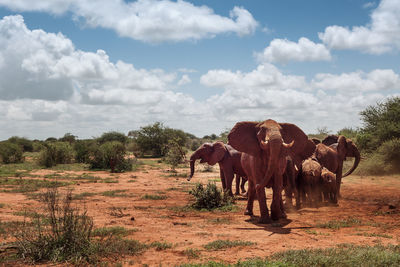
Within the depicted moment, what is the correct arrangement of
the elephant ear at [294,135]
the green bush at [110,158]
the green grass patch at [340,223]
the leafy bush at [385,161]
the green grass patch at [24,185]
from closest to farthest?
1. the green grass patch at [340,223]
2. the elephant ear at [294,135]
3. the green grass patch at [24,185]
4. the leafy bush at [385,161]
5. the green bush at [110,158]

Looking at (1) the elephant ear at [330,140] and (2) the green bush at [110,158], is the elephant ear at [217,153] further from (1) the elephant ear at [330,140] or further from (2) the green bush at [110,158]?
(2) the green bush at [110,158]

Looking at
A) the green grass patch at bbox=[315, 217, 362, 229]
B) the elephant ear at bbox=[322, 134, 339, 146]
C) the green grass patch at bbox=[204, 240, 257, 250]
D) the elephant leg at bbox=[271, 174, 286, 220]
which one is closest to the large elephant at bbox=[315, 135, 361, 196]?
the elephant ear at bbox=[322, 134, 339, 146]

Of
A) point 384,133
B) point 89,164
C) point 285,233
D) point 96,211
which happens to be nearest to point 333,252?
point 285,233

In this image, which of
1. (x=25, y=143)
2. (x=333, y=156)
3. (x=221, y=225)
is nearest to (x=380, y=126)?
(x=333, y=156)

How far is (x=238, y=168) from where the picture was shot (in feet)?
45.0

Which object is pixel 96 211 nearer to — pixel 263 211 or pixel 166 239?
pixel 166 239

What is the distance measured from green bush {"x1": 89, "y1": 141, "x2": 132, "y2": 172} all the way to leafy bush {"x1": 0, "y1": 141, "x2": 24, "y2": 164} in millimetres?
8130

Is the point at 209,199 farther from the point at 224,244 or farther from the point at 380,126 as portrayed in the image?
the point at 380,126

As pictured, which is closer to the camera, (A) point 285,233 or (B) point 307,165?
(A) point 285,233

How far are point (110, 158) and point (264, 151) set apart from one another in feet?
66.7

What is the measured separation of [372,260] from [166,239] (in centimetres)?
394

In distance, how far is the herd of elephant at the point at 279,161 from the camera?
28.5ft

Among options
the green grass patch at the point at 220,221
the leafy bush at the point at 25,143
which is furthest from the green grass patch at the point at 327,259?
the leafy bush at the point at 25,143

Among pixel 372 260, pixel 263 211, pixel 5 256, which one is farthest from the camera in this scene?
pixel 263 211
